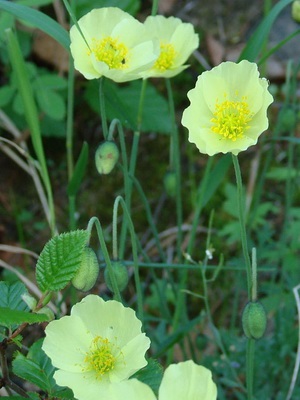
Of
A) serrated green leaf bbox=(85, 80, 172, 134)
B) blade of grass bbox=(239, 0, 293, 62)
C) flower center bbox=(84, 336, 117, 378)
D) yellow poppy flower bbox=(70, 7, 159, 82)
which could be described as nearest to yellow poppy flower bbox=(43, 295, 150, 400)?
flower center bbox=(84, 336, 117, 378)

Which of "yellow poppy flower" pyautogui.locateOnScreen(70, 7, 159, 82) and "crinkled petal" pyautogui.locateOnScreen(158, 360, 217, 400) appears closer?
"crinkled petal" pyautogui.locateOnScreen(158, 360, 217, 400)

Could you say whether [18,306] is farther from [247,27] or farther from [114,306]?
[247,27]

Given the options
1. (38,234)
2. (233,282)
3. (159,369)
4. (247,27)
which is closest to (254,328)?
(159,369)

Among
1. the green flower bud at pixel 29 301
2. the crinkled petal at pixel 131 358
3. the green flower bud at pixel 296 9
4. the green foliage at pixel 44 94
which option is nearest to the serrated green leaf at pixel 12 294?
the green flower bud at pixel 29 301

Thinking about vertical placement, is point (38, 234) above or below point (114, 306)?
above

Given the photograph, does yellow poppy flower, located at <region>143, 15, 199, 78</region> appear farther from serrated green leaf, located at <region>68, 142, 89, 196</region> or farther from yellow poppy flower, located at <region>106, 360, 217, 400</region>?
yellow poppy flower, located at <region>106, 360, 217, 400</region>

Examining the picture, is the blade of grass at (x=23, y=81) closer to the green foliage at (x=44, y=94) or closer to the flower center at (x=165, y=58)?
the flower center at (x=165, y=58)
